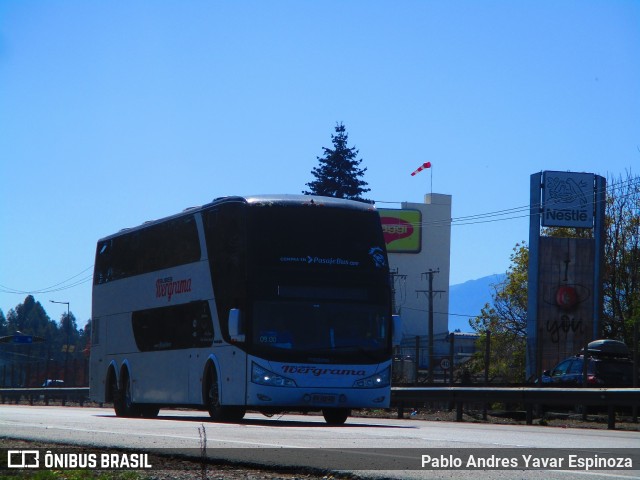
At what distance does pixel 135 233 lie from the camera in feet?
88.4

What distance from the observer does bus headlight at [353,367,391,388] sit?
2123 cm

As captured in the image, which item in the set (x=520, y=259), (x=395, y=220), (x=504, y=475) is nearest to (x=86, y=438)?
(x=504, y=475)

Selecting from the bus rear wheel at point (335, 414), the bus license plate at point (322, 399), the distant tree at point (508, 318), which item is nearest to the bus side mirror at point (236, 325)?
the bus license plate at point (322, 399)

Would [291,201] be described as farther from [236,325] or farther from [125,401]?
[125,401]

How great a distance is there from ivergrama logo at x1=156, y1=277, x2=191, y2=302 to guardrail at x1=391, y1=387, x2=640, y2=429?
580 centimetres

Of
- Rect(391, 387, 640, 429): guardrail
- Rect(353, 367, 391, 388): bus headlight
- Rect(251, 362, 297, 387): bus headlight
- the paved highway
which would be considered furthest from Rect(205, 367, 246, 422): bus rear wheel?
Rect(391, 387, 640, 429): guardrail

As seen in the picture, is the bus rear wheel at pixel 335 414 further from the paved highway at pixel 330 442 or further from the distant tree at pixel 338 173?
the distant tree at pixel 338 173

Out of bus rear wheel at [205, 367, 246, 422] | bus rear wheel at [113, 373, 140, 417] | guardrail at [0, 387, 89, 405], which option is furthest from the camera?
guardrail at [0, 387, 89, 405]

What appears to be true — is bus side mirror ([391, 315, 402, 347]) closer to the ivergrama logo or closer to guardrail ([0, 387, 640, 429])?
guardrail ([0, 387, 640, 429])

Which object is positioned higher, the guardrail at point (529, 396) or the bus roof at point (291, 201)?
the bus roof at point (291, 201)

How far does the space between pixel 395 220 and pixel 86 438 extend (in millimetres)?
97116

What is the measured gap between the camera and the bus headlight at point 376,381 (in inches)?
836

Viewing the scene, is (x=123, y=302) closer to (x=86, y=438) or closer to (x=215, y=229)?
(x=215, y=229)

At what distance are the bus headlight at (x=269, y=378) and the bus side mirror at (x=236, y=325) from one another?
0.53 m
